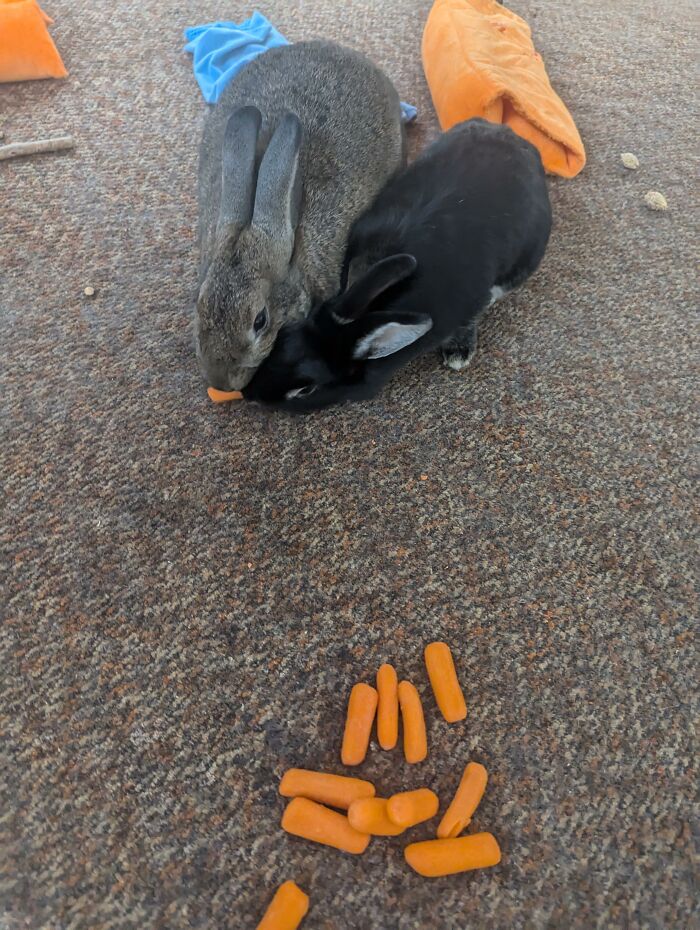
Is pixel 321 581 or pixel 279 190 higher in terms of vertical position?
pixel 279 190

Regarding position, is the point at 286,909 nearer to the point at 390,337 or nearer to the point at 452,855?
the point at 452,855

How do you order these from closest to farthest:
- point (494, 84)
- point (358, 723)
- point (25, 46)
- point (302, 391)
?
point (358, 723) → point (302, 391) → point (494, 84) → point (25, 46)

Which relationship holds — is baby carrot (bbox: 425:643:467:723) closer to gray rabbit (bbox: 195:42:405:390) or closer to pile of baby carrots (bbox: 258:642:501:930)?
pile of baby carrots (bbox: 258:642:501:930)

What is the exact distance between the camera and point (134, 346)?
5.02ft

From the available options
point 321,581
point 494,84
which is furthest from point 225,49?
point 321,581

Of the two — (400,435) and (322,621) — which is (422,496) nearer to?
(400,435)

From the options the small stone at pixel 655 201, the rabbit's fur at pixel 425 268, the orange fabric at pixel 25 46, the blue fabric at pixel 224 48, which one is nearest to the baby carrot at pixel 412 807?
the rabbit's fur at pixel 425 268

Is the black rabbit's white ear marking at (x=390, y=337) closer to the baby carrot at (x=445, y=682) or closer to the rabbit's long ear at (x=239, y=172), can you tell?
the rabbit's long ear at (x=239, y=172)

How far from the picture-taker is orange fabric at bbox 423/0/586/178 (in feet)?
6.03

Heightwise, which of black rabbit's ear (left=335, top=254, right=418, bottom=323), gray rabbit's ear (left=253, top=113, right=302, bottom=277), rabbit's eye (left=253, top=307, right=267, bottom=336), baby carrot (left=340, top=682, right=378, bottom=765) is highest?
gray rabbit's ear (left=253, top=113, right=302, bottom=277)

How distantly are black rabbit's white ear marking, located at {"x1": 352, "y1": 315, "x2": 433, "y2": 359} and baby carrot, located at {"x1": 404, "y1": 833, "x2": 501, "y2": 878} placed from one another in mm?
882

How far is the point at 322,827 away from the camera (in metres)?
0.99

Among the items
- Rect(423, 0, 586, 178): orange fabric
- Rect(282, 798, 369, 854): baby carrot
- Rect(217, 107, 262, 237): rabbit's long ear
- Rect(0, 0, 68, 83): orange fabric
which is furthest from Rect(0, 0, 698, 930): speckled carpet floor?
Rect(0, 0, 68, 83): orange fabric

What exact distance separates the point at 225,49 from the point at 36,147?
0.69m
